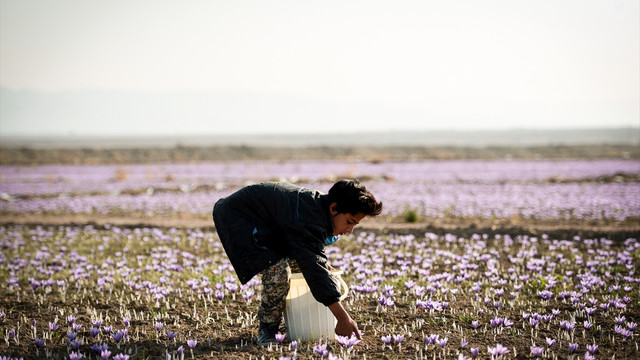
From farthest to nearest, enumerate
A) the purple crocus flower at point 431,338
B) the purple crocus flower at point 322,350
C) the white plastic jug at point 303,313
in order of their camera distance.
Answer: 1. the white plastic jug at point 303,313
2. the purple crocus flower at point 431,338
3. the purple crocus flower at point 322,350

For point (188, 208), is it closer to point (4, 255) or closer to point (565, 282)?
point (4, 255)

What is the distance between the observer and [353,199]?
4441 millimetres

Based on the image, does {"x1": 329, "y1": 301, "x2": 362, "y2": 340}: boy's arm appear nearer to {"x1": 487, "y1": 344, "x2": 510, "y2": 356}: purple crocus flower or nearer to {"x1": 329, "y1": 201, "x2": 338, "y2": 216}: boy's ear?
{"x1": 329, "y1": 201, "x2": 338, "y2": 216}: boy's ear

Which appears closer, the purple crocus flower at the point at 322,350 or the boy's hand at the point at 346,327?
the purple crocus flower at the point at 322,350

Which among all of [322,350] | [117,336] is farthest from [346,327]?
[117,336]

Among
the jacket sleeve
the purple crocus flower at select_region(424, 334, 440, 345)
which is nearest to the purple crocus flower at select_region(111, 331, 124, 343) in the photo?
the jacket sleeve

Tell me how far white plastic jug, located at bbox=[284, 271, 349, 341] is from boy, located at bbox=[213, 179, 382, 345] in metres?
0.10

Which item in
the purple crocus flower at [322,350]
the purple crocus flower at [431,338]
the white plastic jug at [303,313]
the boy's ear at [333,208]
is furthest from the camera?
the white plastic jug at [303,313]

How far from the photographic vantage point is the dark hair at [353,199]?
4.42 meters

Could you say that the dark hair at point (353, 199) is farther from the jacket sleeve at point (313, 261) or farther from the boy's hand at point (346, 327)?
the boy's hand at point (346, 327)

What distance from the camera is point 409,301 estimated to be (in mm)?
6570

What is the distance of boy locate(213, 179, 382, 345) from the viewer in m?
4.43

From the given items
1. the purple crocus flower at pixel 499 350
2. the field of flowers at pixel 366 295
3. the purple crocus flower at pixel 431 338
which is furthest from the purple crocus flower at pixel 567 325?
the purple crocus flower at pixel 431 338

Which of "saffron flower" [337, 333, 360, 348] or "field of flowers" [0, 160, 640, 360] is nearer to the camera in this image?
"saffron flower" [337, 333, 360, 348]
